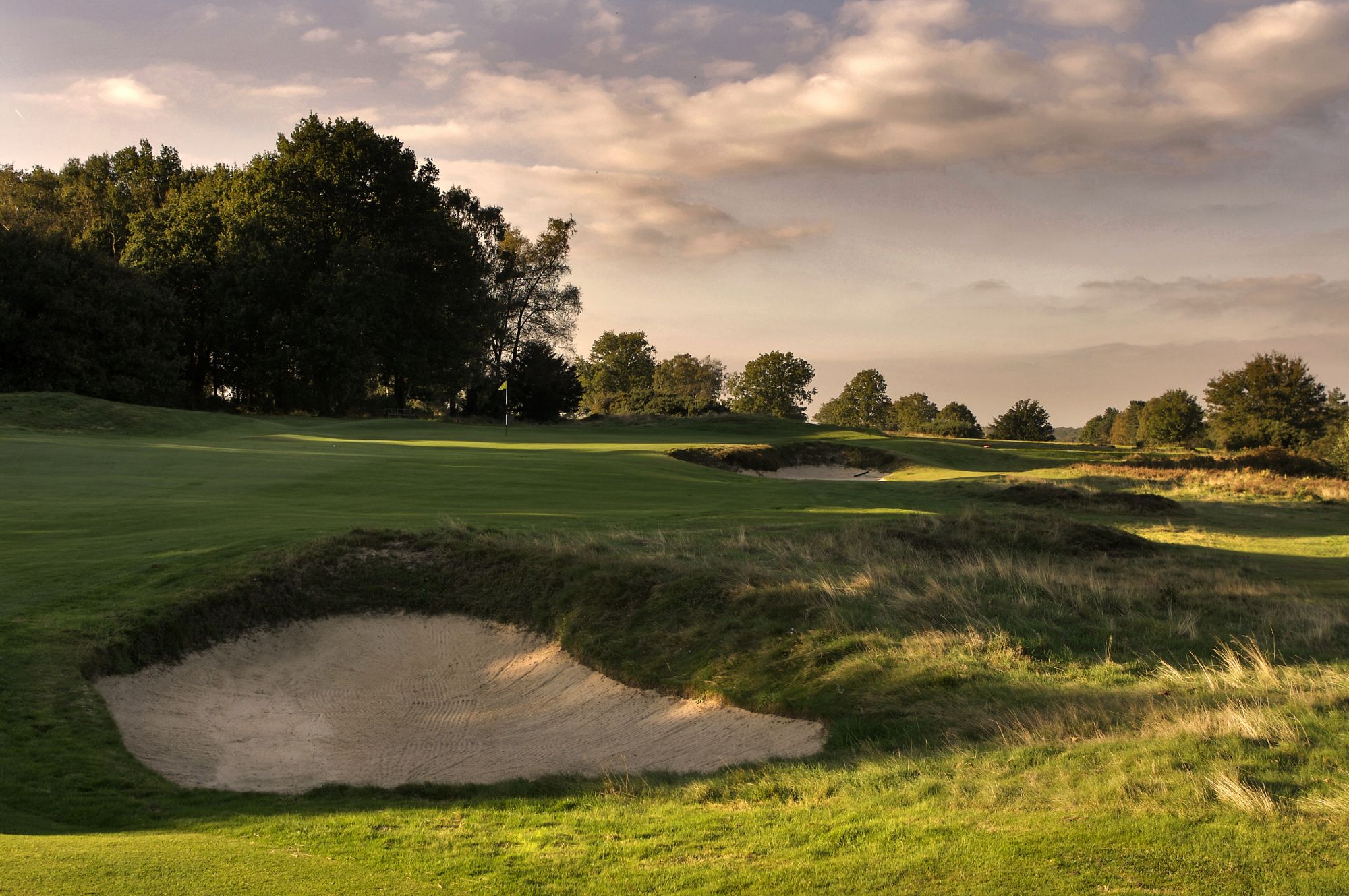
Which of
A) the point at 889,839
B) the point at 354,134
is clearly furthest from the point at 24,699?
the point at 354,134

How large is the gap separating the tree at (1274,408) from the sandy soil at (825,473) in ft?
128

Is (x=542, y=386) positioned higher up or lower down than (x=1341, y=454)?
higher up

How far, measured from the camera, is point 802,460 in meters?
49.1

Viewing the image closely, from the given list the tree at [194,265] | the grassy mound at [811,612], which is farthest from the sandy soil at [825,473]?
the tree at [194,265]

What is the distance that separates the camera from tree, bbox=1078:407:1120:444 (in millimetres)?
160750

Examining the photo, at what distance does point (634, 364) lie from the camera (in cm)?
12425

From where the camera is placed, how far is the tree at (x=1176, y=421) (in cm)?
9350

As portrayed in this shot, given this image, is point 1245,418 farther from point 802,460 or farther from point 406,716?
point 406,716

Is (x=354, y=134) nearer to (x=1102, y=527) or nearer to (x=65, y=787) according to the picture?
(x=1102, y=527)

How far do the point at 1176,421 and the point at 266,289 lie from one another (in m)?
84.1

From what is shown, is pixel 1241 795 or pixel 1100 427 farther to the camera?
pixel 1100 427

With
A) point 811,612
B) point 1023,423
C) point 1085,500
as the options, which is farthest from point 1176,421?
point 811,612

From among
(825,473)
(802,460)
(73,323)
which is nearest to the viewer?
(825,473)

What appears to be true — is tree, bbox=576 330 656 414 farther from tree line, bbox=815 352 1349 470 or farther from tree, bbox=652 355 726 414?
tree line, bbox=815 352 1349 470
